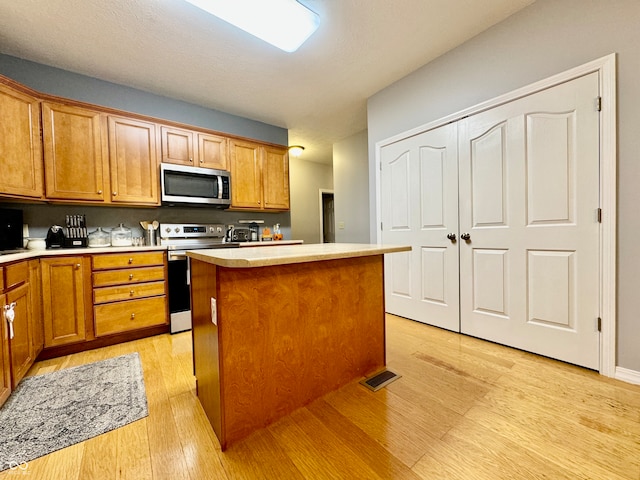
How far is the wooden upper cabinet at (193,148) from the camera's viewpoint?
3.05 metres

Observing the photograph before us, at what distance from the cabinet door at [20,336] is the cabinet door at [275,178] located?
253 cm

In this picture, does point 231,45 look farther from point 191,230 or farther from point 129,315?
point 129,315

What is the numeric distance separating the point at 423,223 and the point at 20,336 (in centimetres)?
332

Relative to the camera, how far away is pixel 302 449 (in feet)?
3.92

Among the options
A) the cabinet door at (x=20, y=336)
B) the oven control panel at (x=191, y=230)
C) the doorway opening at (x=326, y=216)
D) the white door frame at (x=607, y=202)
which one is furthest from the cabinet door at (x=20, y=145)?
the doorway opening at (x=326, y=216)

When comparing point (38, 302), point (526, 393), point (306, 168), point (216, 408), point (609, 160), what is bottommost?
point (526, 393)

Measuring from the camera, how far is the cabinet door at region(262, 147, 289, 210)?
384 cm

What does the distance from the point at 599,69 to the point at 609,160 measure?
58 cm

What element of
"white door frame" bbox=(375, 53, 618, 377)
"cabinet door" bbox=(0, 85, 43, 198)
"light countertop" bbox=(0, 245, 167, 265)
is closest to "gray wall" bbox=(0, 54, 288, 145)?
"cabinet door" bbox=(0, 85, 43, 198)

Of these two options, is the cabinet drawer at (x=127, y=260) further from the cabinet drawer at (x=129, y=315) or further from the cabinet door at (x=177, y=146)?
the cabinet door at (x=177, y=146)

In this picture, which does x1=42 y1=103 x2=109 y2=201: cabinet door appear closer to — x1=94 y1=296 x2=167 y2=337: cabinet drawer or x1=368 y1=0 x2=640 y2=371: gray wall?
x1=94 y1=296 x2=167 y2=337: cabinet drawer

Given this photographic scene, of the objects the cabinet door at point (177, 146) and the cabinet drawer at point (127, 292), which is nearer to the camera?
the cabinet drawer at point (127, 292)

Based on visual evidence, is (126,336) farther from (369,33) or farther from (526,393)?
(369,33)

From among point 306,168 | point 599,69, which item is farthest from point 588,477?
point 306,168
